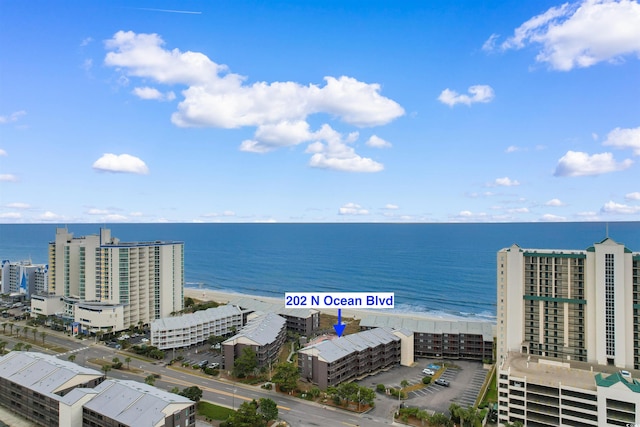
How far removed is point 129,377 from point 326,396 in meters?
24.1

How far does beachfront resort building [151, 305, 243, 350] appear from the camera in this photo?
193 ft

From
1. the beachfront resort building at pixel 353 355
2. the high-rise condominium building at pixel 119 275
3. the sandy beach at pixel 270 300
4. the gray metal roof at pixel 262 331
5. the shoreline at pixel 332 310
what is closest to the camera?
the beachfront resort building at pixel 353 355

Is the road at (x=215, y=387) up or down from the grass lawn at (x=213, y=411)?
down

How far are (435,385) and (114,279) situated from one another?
182 feet

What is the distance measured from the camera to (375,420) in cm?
3762

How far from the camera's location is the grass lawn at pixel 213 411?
124 ft

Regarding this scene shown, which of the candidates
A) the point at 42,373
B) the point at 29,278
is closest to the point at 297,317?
the point at 42,373

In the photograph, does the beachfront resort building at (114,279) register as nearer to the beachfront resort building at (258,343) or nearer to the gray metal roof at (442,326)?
the beachfront resort building at (258,343)

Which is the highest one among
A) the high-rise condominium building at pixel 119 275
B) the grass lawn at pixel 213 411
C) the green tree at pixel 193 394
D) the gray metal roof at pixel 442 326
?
the high-rise condominium building at pixel 119 275

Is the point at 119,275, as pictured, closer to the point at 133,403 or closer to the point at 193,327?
the point at 193,327

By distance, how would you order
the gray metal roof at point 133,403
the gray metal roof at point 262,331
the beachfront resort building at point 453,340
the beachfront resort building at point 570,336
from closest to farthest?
the gray metal roof at point 133,403, the beachfront resort building at point 570,336, the gray metal roof at point 262,331, the beachfront resort building at point 453,340

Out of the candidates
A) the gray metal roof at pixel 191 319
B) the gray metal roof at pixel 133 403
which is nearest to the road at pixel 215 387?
the gray metal roof at pixel 191 319

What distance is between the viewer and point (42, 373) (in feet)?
129

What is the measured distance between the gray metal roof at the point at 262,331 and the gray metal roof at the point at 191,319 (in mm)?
7650
